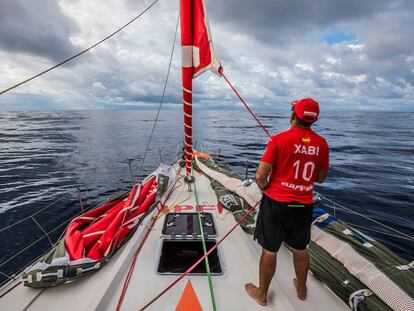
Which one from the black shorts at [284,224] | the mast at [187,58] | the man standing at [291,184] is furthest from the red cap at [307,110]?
the mast at [187,58]

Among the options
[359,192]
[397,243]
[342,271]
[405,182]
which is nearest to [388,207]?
[359,192]

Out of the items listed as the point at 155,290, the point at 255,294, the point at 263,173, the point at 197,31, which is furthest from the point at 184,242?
the point at 197,31

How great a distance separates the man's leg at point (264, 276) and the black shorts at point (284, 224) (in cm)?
7

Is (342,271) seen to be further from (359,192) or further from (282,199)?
(359,192)

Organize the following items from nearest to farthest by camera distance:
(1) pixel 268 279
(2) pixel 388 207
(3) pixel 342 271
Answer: (1) pixel 268 279 → (3) pixel 342 271 → (2) pixel 388 207

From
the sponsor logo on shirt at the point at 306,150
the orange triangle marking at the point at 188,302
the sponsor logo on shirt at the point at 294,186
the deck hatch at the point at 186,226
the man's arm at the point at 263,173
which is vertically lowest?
the orange triangle marking at the point at 188,302

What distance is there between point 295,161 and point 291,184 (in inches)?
8.9

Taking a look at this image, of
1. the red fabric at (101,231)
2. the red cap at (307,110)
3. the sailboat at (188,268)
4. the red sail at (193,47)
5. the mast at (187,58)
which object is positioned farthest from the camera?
the mast at (187,58)

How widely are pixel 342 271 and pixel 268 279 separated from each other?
1.10 meters

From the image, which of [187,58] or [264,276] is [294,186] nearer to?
[264,276]

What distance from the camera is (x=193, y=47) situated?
465 centimetres

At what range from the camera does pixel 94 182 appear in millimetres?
10719

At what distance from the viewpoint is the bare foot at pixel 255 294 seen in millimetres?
2336

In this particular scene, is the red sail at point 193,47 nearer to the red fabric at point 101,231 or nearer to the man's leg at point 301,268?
the red fabric at point 101,231
